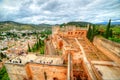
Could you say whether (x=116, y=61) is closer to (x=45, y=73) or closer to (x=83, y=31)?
(x=45, y=73)

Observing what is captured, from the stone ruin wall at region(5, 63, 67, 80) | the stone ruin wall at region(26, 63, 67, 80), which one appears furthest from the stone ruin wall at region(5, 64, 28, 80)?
the stone ruin wall at region(26, 63, 67, 80)

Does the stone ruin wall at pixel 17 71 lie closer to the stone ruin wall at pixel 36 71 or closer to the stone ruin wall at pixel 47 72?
the stone ruin wall at pixel 36 71

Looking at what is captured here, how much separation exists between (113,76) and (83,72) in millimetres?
2498

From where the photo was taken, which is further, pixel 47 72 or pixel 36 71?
pixel 36 71

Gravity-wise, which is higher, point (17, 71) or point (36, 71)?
point (17, 71)

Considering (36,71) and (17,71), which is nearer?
(17,71)

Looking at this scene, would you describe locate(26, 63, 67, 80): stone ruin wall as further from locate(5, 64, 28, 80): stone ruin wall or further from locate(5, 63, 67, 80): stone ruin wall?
locate(5, 64, 28, 80): stone ruin wall

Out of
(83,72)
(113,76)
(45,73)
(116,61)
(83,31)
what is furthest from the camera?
(83,31)

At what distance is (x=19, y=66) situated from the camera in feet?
31.8

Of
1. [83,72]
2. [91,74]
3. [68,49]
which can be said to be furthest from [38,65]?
[91,74]

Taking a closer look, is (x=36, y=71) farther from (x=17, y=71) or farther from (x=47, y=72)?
(x=17, y=71)

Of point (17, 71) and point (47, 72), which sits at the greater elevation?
point (17, 71)

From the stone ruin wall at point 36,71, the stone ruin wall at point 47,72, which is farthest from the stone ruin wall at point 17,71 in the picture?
the stone ruin wall at point 47,72

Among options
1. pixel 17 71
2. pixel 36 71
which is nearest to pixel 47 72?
pixel 36 71
